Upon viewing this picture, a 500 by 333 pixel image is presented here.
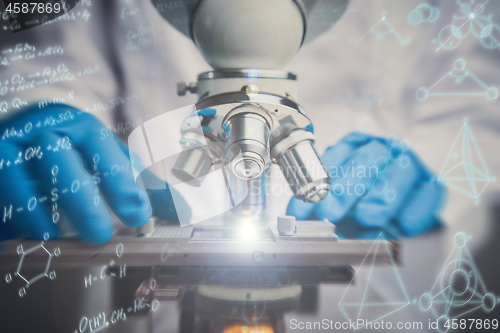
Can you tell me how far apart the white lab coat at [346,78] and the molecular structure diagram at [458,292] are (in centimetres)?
1

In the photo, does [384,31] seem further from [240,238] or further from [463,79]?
[240,238]

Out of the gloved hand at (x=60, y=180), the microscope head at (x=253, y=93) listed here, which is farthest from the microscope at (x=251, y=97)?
the gloved hand at (x=60, y=180)

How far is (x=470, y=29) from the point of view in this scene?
47cm

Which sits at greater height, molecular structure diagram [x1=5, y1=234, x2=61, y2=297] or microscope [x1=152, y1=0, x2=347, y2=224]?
microscope [x1=152, y1=0, x2=347, y2=224]

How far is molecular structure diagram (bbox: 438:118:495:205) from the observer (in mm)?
464

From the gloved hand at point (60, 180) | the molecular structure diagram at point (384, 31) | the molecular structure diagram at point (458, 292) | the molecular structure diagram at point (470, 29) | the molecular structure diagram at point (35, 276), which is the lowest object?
the molecular structure diagram at point (458, 292)

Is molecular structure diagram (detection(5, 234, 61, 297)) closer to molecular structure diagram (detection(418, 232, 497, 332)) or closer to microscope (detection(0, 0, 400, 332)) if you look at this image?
microscope (detection(0, 0, 400, 332))

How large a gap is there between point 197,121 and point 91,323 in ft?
1.05

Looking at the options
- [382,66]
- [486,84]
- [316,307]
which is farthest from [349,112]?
[316,307]

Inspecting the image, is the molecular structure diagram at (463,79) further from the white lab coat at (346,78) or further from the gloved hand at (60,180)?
the gloved hand at (60,180)

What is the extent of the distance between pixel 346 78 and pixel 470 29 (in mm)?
229

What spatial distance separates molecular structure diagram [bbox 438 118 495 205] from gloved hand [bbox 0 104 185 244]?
56cm

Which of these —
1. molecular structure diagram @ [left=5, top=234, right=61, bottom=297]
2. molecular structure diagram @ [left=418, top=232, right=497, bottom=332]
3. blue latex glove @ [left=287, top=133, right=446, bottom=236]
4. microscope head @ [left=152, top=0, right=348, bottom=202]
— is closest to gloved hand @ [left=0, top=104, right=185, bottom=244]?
molecular structure diagram @ [left=5, top=234, right=61, bottom=297]

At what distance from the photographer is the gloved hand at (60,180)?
384 mm
